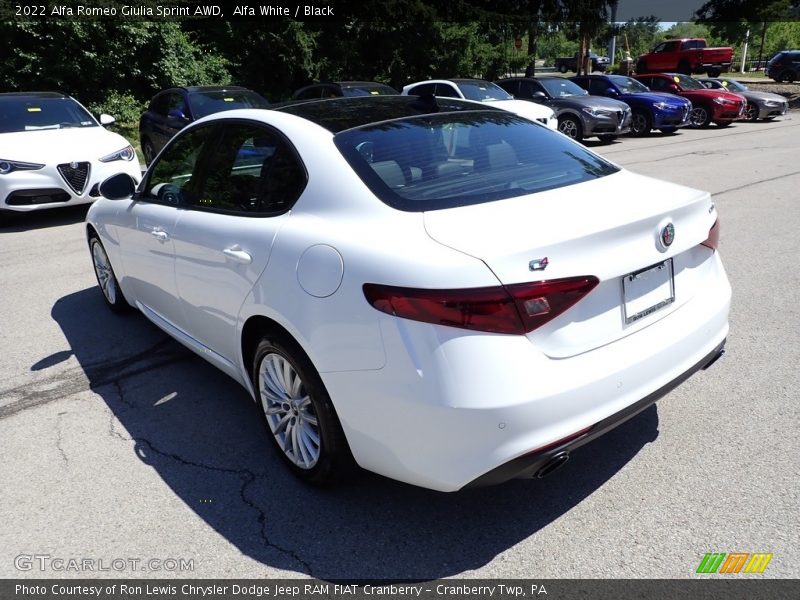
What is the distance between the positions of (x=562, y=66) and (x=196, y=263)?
224ft

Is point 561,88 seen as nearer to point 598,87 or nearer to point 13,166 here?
point 598,87

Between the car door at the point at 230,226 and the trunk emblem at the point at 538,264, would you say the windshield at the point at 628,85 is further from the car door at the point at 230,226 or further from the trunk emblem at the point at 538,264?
the trunk emblem at the point at 538,264

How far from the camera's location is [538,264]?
2.35 meters

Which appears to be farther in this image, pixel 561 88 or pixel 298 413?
pixel 561 88

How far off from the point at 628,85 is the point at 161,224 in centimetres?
1818

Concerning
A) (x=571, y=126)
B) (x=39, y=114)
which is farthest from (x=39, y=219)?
(x=571, y=126)

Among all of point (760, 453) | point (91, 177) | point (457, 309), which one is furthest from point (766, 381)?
point (91, 177)

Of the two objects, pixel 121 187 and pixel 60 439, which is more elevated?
pixel 121 187

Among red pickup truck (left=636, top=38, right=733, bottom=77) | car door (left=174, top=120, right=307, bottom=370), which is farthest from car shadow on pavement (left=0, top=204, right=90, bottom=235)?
red pickup truck (left=636, top=38, right=733, bottom=77)

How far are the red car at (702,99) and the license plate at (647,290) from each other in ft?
61.6

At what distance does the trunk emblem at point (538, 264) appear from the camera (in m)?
2.34

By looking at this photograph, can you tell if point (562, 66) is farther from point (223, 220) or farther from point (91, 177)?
point (223, 220)

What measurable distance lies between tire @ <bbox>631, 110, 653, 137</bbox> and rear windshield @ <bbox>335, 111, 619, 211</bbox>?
53.3 feet

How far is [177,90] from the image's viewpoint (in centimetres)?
1277
